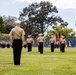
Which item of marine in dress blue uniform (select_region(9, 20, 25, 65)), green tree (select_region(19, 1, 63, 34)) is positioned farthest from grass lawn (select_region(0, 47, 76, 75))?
green tree (select_region(19, 1, 63, 34))

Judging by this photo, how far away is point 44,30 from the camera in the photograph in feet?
397

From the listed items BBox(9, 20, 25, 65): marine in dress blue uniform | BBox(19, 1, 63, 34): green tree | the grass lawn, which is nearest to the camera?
the grass lawn

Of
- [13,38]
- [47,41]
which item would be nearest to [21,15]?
[47,41]

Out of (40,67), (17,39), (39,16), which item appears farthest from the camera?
(39,16)

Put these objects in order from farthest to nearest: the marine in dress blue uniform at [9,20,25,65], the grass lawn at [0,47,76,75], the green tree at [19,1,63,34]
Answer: the green tree at [19,1,63,34]
the marine in dress blue uniform at [9,20,25,65]
the grass lawn at [0,47,76,75]

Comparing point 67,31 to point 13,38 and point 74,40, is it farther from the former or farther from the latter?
point 13,38

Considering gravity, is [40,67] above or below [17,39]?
below

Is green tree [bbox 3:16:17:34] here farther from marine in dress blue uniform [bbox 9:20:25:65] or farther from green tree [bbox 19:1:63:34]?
marine in dress blue uniform [bbox 9:20:25:65]

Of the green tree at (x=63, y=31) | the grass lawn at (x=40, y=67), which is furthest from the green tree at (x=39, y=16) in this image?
the grass lawn at (x=40, y=67)

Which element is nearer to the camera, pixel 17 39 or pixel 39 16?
pixel 17 39

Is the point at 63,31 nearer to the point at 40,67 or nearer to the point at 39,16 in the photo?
the point at 39,16

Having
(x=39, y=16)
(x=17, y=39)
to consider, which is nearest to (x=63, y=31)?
(x=39, y=16)

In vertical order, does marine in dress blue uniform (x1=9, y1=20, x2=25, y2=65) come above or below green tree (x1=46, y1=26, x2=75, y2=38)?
below

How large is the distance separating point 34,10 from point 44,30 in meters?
8.25
